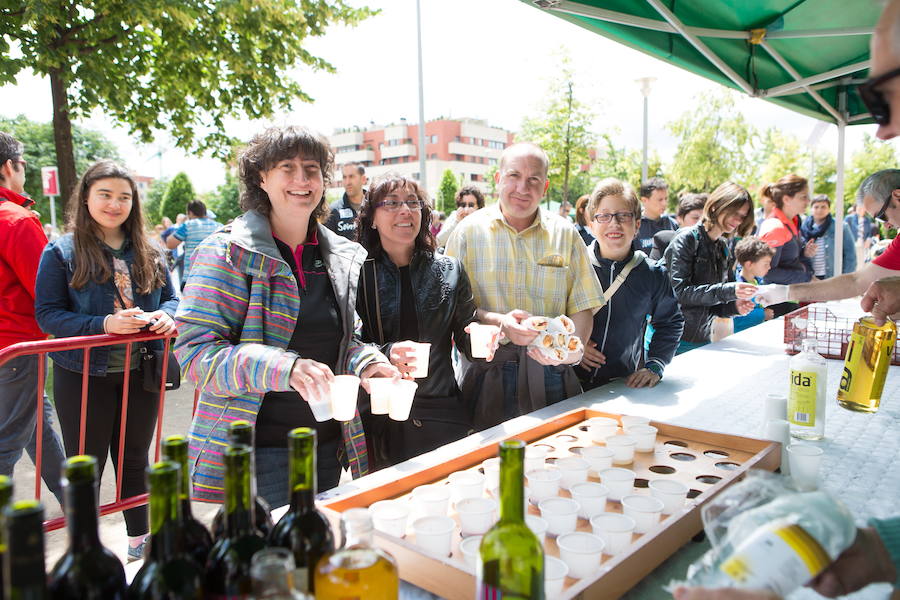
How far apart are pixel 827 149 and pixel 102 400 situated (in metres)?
48.8

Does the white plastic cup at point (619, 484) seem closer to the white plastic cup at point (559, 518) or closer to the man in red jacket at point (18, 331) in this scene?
the white plastic cup at point (559, 518)

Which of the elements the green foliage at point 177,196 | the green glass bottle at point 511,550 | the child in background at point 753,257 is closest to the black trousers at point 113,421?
the green glass bottle at point 511,550

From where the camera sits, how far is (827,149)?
4166 centimetres

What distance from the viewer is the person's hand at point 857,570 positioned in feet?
2.91

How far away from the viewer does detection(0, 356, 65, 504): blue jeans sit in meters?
3.23

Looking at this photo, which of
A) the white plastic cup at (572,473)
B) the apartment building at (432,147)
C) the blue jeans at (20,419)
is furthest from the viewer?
the apartment building at (432,147)

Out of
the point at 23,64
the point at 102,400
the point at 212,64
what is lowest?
the point at 102,400

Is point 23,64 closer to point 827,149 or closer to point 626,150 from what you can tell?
point 626,150

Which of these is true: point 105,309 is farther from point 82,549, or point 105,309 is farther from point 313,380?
point 82,549

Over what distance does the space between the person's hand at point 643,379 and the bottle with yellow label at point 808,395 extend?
735 mm

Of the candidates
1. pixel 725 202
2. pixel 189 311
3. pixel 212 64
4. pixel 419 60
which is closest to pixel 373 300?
pixel 189 311

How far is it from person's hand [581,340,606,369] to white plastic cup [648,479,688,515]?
4.82ft

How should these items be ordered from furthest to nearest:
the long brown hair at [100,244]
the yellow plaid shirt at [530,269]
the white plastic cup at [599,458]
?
the long brown hair at [100,244] < the yellow plaid shirt at [530,269] < the white plastic cup at [599,458]

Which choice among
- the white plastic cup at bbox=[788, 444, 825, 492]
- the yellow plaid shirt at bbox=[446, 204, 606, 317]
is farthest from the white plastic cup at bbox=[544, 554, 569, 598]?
the yellow plaid shirt at bbox=[446, 204, 606, 317]
